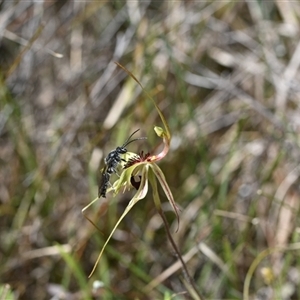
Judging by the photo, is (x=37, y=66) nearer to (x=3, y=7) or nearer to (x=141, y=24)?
(x=3, y=7)

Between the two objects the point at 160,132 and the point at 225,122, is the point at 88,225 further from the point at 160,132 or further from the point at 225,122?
the point at 160,132

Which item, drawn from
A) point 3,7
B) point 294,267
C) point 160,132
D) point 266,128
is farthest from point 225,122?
point 160,132

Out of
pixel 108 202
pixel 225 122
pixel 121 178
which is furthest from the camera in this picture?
pixel 225 122

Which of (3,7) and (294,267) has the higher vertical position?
(3,7)

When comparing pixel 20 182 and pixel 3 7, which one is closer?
pixel 20 182

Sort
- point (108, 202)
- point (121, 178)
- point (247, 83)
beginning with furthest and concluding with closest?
point (247, 83) < point (108, 202) < point (121, 178)

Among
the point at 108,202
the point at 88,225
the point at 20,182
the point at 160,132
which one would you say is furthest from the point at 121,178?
the point at 20,182

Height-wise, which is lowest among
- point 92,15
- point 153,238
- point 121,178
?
point 153,238
